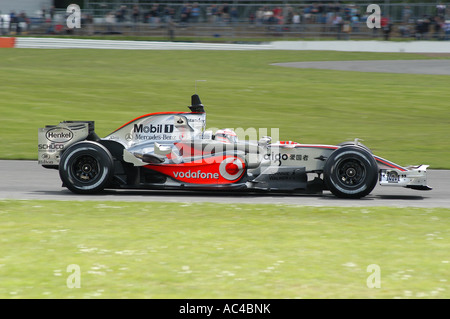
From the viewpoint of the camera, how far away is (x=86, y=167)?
9609 mm

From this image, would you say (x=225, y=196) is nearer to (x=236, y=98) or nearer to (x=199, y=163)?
(x=199, y=163)

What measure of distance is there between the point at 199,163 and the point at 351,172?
2.13m

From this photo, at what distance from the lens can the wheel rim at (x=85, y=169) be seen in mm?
9539

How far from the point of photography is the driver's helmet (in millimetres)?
9680

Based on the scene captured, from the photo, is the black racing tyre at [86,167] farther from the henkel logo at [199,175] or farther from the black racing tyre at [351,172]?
the black racing tyre at [351,172]

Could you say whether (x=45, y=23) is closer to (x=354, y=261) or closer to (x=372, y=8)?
(x=372, y=8)

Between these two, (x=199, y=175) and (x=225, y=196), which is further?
(x=225, y=196)

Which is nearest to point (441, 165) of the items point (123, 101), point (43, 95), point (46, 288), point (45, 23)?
point (46, 288)

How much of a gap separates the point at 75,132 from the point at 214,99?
11.7 metres

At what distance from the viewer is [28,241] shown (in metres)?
6.80
